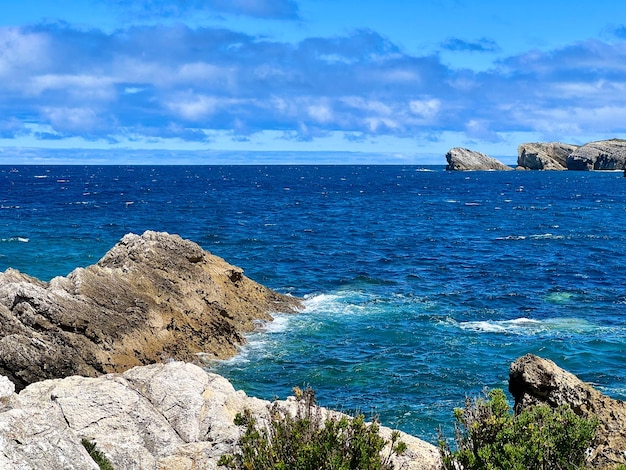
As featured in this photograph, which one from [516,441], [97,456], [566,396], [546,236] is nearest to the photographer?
[516,441]

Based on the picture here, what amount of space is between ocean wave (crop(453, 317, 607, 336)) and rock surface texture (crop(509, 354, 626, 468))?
15.9 meters

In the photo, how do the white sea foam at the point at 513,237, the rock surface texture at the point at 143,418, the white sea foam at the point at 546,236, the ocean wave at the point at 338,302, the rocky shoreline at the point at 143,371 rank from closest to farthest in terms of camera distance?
the rock surface texture at the point at 143,418 → the rocky shoreline at the point at 143,371 → the ocean wave at the point at 338,302 → the white sea foam at the point at 546,236 → the white sea foam at the point at 513,237

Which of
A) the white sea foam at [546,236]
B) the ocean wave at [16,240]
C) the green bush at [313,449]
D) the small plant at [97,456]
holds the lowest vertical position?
the ocean wave at [16,240]

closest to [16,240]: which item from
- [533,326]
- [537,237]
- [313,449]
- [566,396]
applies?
[533,326]

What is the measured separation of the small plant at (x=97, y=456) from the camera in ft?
36.0

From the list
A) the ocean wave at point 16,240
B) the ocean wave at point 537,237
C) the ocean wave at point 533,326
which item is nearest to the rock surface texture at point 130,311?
the ocean wave at point 533,326

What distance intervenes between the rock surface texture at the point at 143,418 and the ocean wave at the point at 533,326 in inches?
724

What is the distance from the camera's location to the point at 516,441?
9.70 meters

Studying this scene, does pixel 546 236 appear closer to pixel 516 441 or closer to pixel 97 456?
pixel 516 441

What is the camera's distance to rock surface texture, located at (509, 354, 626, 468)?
1370 cm

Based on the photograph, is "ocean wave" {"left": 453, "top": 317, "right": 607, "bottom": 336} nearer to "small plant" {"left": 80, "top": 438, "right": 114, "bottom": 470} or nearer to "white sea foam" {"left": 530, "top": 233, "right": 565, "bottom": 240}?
"small plant" {"left": 80, "top": 438, "right": 114, "bottom": 470}

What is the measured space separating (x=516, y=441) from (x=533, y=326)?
23.3m

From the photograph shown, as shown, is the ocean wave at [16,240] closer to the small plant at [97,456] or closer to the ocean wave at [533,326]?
the ocean wave at [533,326]

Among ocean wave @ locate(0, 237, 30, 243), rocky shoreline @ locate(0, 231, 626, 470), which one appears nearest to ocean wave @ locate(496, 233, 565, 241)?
rocky shoreline @ locate(0, 231, 626, 470)
